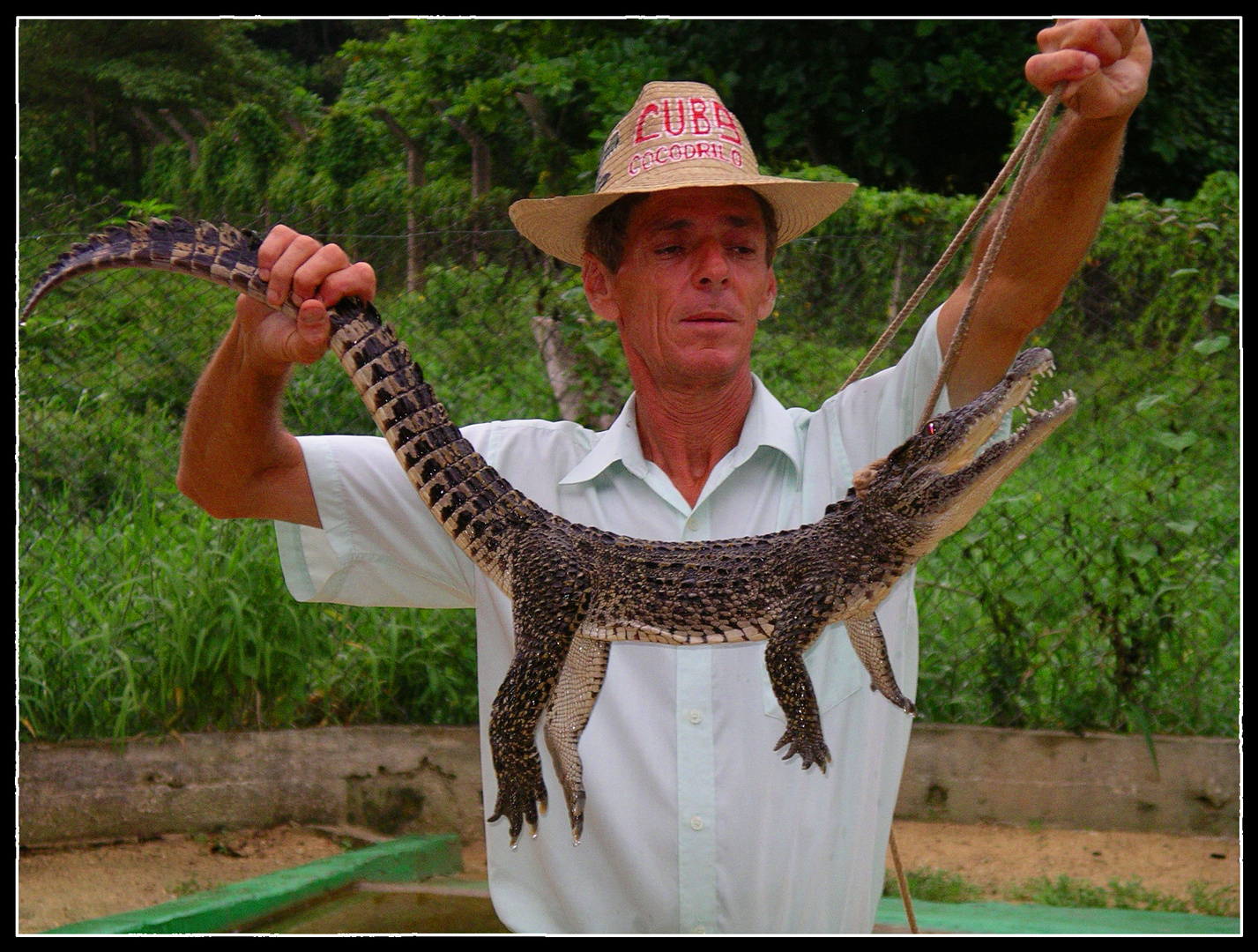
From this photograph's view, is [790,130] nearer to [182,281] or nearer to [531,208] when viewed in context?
[182,281]

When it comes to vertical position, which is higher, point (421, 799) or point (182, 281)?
point (182, 281)

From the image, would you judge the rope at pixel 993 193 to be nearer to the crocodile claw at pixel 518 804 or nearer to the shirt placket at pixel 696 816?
the shirt placket at pixel 696 816

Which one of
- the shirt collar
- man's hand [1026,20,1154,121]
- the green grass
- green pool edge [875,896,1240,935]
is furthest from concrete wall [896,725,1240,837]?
man's hand [1026,20,1154,121]

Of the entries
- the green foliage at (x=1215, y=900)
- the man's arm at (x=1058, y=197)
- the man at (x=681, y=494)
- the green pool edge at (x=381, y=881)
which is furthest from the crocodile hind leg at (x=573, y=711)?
the green foliage at (x=1215, y=900)

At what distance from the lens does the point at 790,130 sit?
7.65 metres

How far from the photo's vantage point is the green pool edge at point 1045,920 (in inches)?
138

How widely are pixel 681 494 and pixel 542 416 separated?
2786mm

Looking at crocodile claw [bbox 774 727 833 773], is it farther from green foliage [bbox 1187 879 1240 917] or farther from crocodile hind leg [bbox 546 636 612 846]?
green foliage [bbox 1187 879 1240 917]

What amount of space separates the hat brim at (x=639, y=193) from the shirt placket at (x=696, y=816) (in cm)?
101

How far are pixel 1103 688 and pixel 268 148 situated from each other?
549cm

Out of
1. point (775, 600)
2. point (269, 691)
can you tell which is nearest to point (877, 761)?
point (775, 600)

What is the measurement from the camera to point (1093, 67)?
5.92 feet

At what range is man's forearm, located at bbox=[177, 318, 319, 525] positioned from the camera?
2268 millimetres

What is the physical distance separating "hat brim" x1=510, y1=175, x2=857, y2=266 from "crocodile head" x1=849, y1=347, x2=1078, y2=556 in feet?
2.04
